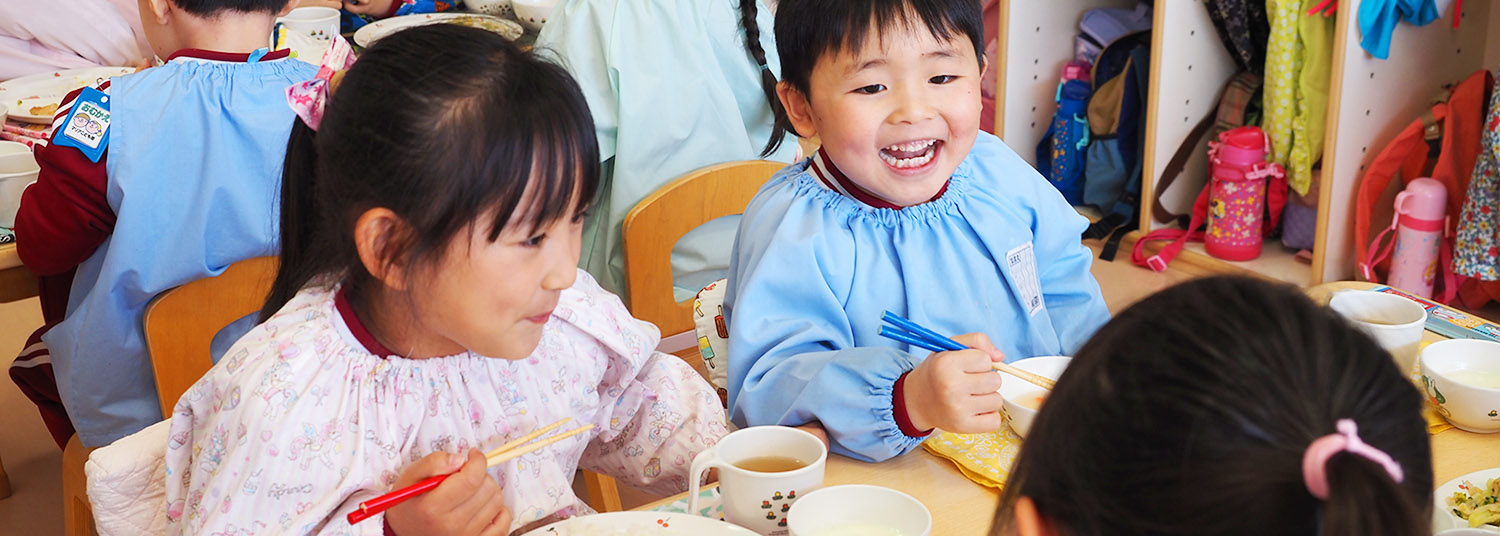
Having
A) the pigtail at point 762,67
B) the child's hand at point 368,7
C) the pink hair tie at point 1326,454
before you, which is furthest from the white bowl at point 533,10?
the pink hair tie at point 1326,454

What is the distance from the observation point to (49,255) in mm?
1512

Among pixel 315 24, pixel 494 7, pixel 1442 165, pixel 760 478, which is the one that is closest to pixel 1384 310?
pixel 760 478

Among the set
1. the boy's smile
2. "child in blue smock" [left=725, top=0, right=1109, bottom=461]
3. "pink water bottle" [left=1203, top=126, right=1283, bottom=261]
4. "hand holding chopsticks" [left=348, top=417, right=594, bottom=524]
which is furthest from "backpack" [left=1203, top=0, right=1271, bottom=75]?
"hand holding chopsticks" [left=348, top=417, right=594, bottom=524]

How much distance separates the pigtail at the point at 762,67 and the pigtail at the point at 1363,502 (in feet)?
5.07

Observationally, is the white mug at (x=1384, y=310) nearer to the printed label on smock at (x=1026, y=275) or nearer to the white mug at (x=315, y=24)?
the printed label on smock at (x=1026, y=275)

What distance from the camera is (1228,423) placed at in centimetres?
47

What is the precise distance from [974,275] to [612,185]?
32.6 inches

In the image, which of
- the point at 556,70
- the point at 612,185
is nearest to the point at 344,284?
the point at 556,70

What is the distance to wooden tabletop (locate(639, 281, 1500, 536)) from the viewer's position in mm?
872

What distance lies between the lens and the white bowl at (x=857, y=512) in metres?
0.79

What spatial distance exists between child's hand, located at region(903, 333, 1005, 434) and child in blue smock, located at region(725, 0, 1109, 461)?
0.28 feet

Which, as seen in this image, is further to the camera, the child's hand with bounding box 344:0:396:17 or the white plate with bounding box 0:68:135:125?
the child's hand with bounding box 344:0:396:17

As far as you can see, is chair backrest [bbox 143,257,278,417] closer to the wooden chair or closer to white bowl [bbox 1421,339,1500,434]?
the wooden chair

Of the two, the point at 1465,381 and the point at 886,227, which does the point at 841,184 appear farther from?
the point at 1465,381
